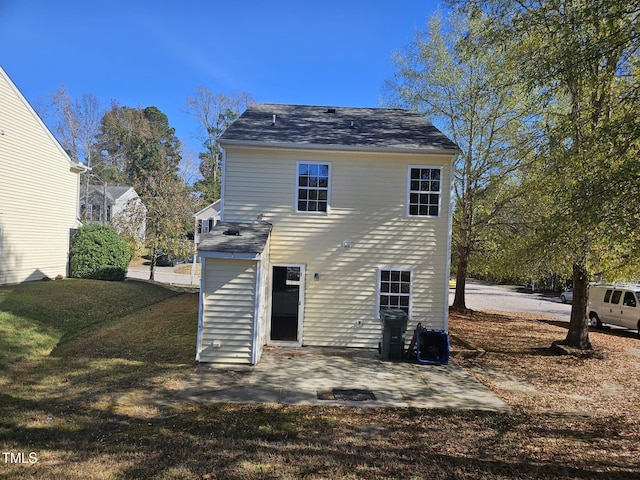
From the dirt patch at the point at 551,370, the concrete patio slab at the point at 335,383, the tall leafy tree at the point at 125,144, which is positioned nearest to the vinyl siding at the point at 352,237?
the concrete patio slab at the point at 335,383

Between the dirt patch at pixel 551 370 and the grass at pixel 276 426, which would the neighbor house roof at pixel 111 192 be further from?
the dirt patch at pixel 551 370

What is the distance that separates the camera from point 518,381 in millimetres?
7984

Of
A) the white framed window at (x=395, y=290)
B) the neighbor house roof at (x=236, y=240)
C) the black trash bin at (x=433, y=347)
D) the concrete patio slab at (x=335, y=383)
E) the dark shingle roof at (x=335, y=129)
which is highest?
the dark shingle roof at (x=335, y=129)

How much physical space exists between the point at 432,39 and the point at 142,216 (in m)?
18.6

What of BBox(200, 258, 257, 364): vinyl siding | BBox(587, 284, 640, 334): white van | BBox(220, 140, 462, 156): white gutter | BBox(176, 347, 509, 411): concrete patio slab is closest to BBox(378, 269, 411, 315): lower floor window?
BBox(176, 347, 509, 411): concrete patio slab

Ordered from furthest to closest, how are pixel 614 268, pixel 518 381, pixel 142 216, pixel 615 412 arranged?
pixel 142 216
pixel 614 268
pixel 518 381
pixel 615 412

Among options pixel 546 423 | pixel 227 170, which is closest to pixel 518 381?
pixel 546 423

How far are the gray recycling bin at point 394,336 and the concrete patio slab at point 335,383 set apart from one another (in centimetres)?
25

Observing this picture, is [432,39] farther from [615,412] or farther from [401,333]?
[615,412]

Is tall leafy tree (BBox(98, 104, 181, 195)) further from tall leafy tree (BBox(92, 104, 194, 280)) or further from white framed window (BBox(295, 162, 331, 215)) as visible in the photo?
white framed window (BBox(295, 162, 331, 215))

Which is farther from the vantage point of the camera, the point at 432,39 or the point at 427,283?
the point at 432,39

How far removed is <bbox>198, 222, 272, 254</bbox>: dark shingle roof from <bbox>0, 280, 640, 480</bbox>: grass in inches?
99.7

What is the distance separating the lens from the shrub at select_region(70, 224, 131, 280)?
18047mm

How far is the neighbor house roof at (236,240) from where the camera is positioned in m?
8.18
